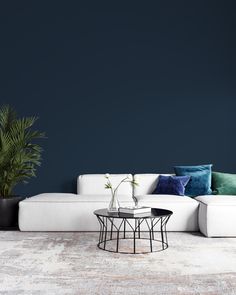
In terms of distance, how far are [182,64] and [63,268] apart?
381cm

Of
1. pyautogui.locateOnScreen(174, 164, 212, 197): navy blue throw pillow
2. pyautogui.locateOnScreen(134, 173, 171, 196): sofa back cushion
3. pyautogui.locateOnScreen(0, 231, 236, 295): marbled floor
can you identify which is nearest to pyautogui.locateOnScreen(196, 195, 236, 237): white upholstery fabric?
pyautogui.locateOnScreen(0, 231, 236, 295): marbled floor

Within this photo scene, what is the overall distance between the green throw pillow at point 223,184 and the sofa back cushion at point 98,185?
3.37 ft

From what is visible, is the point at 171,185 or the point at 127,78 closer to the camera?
the point at 171,185

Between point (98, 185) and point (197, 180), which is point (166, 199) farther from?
point (98, 185)

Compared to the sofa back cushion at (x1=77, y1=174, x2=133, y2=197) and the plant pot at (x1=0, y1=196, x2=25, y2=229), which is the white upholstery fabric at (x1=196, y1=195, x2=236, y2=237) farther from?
the plant pot at (x1=0, y1=196, x2=25, y2=229)

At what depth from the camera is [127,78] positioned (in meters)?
6.41

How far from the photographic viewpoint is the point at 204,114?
252 inches

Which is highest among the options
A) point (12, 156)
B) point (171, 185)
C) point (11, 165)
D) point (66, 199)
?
point (12, 156)

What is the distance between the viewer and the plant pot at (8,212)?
16.9 ft

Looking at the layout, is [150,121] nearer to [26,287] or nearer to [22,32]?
[22,32]

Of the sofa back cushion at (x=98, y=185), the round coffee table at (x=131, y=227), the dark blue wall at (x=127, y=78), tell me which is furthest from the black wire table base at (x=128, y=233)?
the dark blue wall at (x=127, y=78)

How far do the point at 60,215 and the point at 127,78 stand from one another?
2304mm

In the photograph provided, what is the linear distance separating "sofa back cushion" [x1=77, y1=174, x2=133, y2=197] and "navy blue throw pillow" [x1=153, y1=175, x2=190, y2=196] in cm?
36

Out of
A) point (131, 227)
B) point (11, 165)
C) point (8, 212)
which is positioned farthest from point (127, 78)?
point (131, 227)
